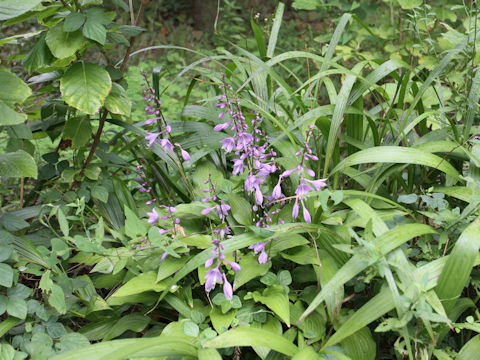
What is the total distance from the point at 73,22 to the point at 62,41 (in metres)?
0.09

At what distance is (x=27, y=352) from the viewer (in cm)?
140

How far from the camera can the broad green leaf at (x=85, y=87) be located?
5.20ft

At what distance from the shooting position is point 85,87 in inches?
63.7

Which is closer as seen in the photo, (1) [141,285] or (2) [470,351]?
(2) [470,351]

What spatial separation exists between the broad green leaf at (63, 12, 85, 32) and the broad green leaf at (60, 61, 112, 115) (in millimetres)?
166

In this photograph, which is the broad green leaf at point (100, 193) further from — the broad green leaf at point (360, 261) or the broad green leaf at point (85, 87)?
the broad green leaf at point (360, 261)

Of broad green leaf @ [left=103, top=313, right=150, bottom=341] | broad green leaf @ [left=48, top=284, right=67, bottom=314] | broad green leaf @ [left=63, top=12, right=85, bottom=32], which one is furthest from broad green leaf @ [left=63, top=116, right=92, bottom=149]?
broad green leaf @ [left=103, top=313, right=150, bottom=341]

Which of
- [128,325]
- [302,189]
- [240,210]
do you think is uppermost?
[302,189]

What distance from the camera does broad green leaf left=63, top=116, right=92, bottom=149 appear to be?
6.00ft

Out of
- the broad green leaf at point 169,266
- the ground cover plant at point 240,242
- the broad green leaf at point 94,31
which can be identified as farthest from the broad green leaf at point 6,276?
the broad green leaf at point 94,31

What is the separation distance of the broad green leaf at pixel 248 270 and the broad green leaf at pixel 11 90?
0.93 metres

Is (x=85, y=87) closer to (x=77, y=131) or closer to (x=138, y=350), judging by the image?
(x=77, y=131)

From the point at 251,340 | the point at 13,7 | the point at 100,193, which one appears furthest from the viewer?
the point at 100,193

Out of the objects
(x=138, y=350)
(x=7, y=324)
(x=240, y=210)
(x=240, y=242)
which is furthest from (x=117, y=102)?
(x=138, y=350)
